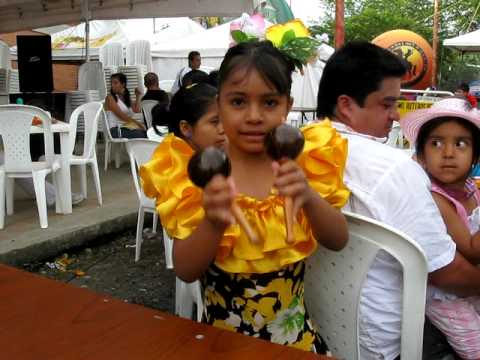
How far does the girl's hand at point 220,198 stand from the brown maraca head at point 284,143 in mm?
122

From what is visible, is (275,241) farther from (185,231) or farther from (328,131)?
(328,131)

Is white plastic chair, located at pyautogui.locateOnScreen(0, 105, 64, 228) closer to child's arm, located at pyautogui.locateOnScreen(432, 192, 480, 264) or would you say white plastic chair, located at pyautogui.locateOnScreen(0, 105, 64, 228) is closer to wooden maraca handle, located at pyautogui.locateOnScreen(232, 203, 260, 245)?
child's arm, located at pyautogui.locateOnScreen(432, 192, 480, 264)

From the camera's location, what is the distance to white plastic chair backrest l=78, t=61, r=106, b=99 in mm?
11133

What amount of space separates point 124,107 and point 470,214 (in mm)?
7326

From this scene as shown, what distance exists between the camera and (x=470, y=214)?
1.83 m

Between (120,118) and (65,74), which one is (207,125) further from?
(65,74)

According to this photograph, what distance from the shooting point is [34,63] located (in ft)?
31.7

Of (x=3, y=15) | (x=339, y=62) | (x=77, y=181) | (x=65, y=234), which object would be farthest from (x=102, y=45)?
(x=339, y=62)

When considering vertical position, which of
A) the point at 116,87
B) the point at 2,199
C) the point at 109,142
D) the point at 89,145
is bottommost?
the point at 2,199

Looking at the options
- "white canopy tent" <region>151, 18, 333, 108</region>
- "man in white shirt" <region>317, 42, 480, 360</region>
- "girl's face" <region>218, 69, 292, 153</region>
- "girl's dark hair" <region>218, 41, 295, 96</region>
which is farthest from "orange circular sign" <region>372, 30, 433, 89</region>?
"girl's face" <region>218, 69, 292, 153</region>

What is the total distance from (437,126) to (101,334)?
1281 mm

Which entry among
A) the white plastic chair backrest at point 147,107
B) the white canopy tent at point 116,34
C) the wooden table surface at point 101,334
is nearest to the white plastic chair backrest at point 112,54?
the white canopy tent at point 116,34

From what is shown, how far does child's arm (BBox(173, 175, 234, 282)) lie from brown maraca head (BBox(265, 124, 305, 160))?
0.43 ft

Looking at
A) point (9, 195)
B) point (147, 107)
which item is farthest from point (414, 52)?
point (9, 195)
